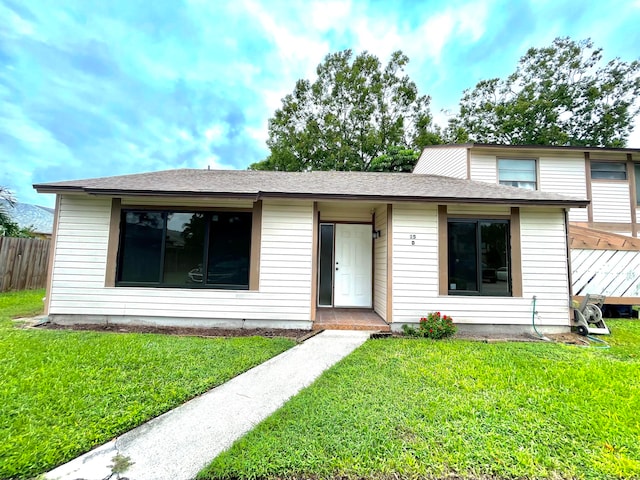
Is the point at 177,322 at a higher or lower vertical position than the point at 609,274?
lower

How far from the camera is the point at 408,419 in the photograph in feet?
8.15

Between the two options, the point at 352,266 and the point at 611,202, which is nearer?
the point at 352,266

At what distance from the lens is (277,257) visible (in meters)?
5.61

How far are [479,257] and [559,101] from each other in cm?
2068

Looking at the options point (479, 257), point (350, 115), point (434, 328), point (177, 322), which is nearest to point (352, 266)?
point (434, 328)

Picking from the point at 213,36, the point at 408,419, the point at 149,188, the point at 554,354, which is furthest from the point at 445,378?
the point at 213,36

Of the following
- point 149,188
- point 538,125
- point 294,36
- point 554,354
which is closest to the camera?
point 554,354

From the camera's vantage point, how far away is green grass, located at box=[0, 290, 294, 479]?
2.10m

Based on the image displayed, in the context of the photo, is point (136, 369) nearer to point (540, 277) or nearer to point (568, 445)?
point (568, 445)

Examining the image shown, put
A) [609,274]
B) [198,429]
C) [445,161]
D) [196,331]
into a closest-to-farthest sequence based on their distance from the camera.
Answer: [198,429], [196,331], [609,274], [445,161]

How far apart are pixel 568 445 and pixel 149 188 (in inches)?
263

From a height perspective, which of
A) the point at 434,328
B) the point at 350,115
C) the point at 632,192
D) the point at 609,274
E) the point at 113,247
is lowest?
the point at 434,328

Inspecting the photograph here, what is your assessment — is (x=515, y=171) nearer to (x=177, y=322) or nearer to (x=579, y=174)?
(x=579, y=174)

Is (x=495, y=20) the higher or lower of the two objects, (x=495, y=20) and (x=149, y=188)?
the higher
